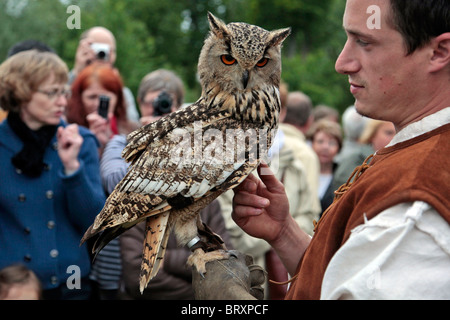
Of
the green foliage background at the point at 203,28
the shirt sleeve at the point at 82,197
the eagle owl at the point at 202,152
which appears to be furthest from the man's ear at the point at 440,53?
the green foliage background at the point at 203,28

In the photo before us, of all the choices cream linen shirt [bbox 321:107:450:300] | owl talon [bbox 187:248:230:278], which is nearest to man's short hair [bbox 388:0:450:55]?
cream linen shirt [bbox 321:107:450:300]

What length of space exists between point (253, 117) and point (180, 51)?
28.8 metres

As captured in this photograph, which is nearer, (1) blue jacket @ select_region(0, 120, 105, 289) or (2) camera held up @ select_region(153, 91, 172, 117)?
(1) blue jacket @ select_region(0, 120, 105, 289)

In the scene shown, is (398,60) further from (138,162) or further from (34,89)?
(34,89)

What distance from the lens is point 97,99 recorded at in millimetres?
4547

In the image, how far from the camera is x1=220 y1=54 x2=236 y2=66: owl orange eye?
105 inches

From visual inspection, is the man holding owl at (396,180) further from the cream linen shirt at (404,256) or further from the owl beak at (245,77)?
the owl beak at (245,77)

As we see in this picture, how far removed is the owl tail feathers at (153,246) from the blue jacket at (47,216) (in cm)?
112

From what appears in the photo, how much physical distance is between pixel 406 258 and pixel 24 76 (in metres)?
3.18

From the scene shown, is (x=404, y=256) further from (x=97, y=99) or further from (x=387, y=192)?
(x=97, y=99)

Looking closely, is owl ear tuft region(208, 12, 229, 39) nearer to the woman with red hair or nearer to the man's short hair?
the man's short hair

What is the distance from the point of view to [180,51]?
100 ft

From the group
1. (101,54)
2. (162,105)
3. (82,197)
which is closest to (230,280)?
(82,197)

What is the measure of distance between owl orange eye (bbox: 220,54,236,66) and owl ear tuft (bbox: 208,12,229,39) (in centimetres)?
10
